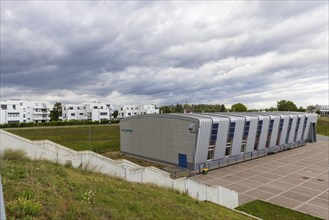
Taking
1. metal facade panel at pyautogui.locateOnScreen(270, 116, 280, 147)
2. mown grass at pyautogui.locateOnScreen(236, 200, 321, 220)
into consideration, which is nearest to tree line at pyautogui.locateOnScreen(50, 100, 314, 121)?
metal facade panel at pyautogui.locateOnScreen(270, 116, 280, 147)

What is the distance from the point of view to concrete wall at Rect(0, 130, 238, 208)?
549 inches

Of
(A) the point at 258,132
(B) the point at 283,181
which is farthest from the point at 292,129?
(B) the point at 283,181

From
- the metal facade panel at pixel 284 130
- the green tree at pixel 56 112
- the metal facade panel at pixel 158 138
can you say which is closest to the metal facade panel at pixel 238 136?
the metal facade panel at pixel 158 138

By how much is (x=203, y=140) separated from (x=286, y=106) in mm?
101620

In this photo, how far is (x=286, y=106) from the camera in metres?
115

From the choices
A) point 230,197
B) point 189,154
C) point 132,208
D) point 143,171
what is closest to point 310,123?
point 189,154

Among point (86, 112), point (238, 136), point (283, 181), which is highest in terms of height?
point (86, 112)

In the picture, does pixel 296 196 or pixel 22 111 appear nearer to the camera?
pixel 296 196

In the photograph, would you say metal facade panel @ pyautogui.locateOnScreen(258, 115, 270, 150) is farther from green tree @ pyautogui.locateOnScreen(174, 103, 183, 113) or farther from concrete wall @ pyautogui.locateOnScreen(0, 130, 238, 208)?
green tree @ pyautogui.locateOnScreen(174, 103, 183, 113)

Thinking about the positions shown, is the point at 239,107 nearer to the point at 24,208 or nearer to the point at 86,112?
the point at 86,112

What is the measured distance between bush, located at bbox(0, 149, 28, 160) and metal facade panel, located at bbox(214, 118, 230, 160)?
73.7 ft

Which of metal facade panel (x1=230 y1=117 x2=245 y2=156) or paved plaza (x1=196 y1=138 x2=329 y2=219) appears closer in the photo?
paved plaza (x1=196 y1=138 x2=329 y2=219)

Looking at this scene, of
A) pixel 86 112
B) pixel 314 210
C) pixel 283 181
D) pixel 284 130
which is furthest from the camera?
Answer: pixel 86 112

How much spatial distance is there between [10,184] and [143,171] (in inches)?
342
